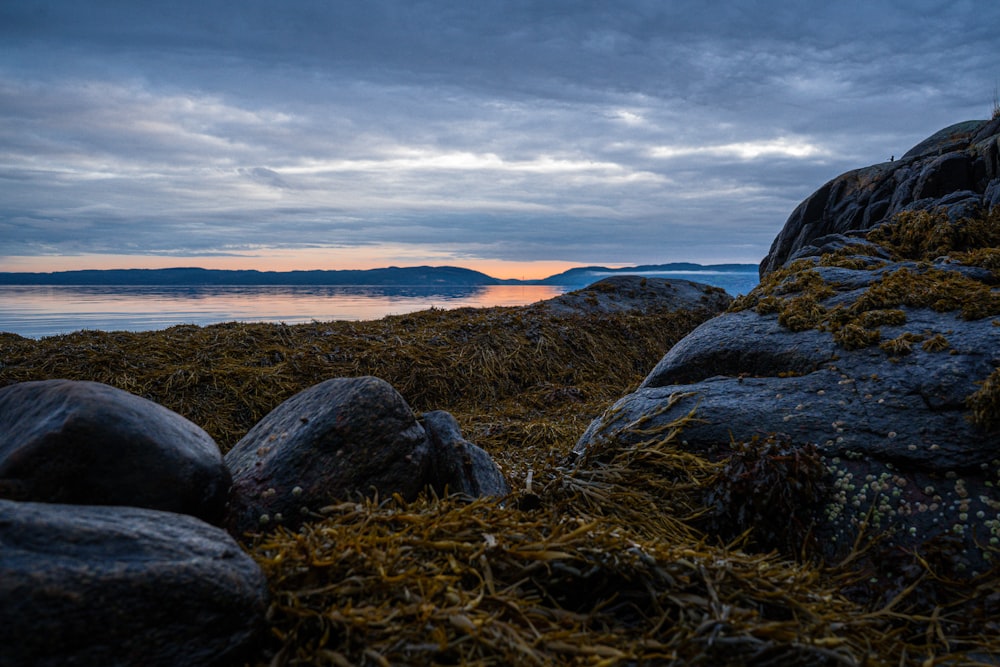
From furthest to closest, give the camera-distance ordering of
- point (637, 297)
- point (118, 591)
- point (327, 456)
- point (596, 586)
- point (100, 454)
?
point (637, 297) < point (327, 456) < point (100, 454) < point (596, 586) < point (118, 591)

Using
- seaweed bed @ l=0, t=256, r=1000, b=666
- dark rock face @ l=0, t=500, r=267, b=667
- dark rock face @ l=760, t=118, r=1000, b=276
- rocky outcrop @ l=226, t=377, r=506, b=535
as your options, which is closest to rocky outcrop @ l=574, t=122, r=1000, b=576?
seaweed bed @ l=0, t=256, r=1000, b=666

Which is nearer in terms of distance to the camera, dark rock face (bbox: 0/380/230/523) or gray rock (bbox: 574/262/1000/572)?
dark rock face (bbox: 0/380/230/523)

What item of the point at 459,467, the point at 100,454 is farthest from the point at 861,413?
the point at 100,454

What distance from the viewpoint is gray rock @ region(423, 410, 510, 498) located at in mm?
3515

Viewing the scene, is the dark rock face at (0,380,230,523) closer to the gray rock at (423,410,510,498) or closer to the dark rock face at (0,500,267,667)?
the dark rock face at (0,500,267,667)

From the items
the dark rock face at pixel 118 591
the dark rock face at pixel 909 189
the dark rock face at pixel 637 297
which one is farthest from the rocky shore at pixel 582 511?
the dark rock face at pixel 637 297

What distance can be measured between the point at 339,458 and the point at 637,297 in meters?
9.90

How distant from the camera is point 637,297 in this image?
1221 centimetres

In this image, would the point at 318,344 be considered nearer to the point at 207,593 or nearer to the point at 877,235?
the point at 207,593

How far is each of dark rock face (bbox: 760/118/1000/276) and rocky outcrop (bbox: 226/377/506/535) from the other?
6.17m

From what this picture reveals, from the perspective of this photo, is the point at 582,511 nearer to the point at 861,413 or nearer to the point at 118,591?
the point at 861,413

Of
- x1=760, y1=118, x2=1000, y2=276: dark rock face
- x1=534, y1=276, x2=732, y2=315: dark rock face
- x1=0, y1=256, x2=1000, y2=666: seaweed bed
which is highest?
x1=760, y1=118, x2=1000, y2=276: dark rock face

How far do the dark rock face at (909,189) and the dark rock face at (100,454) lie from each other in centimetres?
747

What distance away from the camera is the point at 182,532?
1.91 m
